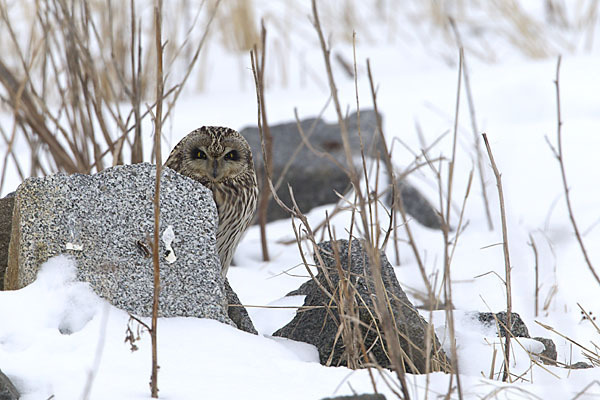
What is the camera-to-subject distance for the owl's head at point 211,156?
8.68ft

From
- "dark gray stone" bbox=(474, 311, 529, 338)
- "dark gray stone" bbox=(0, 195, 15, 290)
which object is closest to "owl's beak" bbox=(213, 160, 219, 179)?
"dark gray stone" bbox=(0, 195, 15, 290)

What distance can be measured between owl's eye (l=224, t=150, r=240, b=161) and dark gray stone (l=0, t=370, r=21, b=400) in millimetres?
1270

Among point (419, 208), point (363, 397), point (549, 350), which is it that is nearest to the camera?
point (363, 397)

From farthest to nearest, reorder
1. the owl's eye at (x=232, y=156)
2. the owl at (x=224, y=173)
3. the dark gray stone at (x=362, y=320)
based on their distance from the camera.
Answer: the owl's eye at (x=232, y=156) < the owl at (x=224, y=173) < the dark gray stone at (x=362, y=320)

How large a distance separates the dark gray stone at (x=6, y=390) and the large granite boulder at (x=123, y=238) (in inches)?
14.6

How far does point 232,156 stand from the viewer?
272 centimetres

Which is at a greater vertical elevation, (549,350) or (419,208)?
(419,208)

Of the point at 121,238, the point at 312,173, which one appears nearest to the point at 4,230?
the point at 121,238

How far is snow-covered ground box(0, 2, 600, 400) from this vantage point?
171 centimetres

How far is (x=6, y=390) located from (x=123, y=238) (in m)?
0.51

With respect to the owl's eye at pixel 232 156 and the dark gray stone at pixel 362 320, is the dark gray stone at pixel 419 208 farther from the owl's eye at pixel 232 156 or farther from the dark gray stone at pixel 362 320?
the dark gray stone at pixel 362 320

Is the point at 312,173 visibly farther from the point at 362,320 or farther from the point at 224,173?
the point at 362,320

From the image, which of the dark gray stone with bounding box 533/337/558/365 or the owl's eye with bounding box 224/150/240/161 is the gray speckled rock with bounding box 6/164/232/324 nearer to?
the owl's eye with bounding box 224/150/240/161

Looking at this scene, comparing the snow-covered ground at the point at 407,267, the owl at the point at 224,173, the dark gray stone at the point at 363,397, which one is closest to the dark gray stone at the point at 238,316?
the snow-covered ground at the point at 407,267
